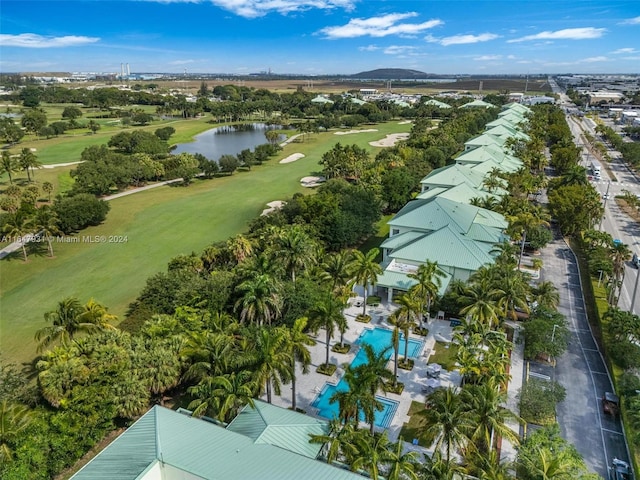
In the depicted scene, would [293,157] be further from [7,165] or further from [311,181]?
[7,165]

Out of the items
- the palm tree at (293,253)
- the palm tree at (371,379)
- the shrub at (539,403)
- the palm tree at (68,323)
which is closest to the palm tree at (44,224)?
the palm tree at (68,323)

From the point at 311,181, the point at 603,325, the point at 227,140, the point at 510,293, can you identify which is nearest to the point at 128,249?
the point at 311,181

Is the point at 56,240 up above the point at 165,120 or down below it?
below

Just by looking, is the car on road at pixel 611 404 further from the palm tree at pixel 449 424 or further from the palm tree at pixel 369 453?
the palm tree at pixel 369 453

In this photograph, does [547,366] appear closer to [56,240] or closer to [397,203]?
[397,203]

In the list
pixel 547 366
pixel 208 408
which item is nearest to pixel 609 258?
pixel 547 366

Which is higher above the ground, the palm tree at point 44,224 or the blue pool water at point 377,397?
the palm tree at point 44,224
